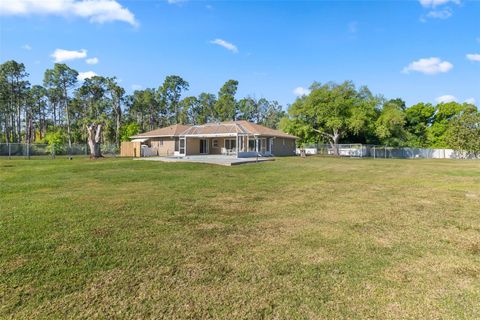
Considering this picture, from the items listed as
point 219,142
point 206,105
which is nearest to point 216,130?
point 219,142

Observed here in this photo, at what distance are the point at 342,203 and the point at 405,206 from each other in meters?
1.40

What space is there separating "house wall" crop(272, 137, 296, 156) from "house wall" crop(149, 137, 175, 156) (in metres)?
11.0

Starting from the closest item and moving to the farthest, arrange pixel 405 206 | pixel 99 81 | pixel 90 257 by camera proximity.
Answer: pixel 90 257 → pixel 405 206 → pixel 99 81

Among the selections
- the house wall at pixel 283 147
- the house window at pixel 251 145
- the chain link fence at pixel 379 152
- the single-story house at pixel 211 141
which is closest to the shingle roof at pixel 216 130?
the single-story house at pixel 211 141

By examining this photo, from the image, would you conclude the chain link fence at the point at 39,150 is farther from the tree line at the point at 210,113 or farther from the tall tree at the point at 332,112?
the tall tree at the point at 332,112

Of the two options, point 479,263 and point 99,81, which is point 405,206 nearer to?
point 479,263

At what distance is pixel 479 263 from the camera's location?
3557mm

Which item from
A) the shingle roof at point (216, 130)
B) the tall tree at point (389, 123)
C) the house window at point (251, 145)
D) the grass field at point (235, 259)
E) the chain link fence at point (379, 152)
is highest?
the tall tree at point (389, 123)

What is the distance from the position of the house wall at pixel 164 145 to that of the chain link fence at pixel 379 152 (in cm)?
1705

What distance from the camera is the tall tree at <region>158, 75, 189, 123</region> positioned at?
56781mm

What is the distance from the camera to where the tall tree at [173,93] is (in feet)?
186

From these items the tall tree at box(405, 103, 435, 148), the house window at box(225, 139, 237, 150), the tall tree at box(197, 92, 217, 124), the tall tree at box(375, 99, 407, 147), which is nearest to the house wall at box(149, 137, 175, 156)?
the house window at box(225, 139, 237, 150)

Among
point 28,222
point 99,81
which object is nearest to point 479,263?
point 28,222

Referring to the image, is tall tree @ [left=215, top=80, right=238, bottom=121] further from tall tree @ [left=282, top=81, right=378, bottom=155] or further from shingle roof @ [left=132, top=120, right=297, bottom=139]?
shingle roof @ [left=132, top=120, right=297, bottom=139]
